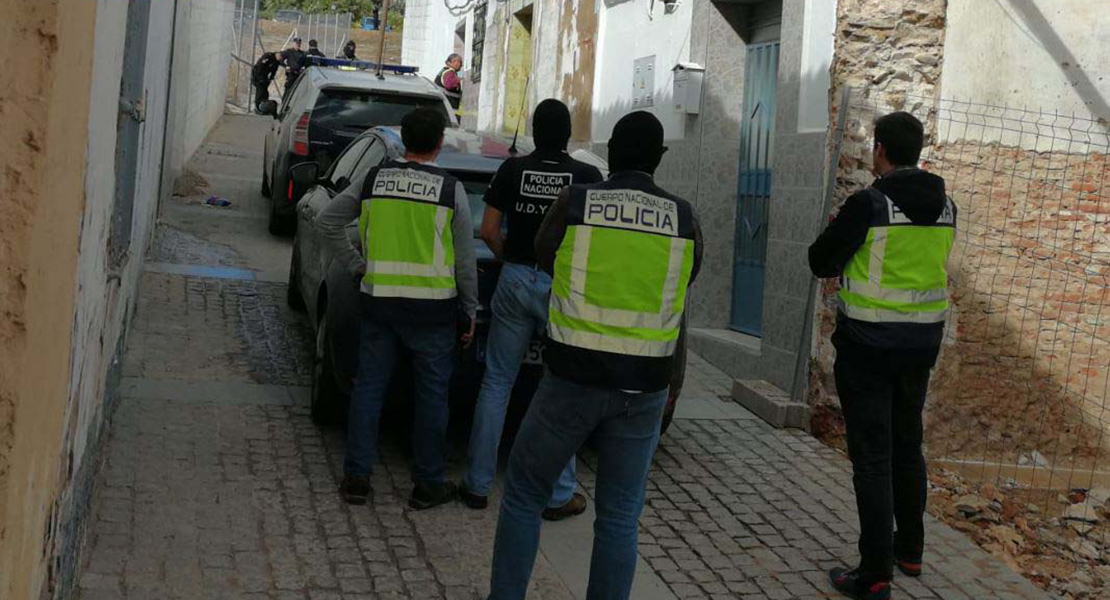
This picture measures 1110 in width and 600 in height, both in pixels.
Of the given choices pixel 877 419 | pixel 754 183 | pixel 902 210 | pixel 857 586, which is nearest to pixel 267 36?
pixel 754 183

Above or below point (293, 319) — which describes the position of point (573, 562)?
below

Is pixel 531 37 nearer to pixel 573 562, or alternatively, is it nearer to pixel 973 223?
pixel 973 223

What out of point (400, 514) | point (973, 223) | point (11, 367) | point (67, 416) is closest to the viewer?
point (11, 367)

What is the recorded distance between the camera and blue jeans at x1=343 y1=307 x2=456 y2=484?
579cm

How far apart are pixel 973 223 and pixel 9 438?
6746mm

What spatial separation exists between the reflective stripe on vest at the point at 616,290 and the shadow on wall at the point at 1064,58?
4.99 metres

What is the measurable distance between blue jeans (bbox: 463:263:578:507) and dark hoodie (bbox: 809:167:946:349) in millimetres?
1251

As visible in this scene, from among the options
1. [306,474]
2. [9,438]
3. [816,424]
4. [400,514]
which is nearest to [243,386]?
[306,474]

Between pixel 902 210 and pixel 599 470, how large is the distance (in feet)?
6.10

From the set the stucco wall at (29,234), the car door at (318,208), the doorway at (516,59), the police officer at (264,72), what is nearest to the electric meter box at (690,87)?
the car door at (318,208)

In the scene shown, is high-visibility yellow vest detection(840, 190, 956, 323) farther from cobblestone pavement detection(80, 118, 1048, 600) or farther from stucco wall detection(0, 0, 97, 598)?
stucco wall detection(0, 0, 97, 598)

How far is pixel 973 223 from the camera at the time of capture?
324 inches

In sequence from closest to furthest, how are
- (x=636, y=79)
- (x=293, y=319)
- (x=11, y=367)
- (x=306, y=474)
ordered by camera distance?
(x=11, y=367) < (x=306, y=474) < (x=293, y=319) < (x=636, y=79)

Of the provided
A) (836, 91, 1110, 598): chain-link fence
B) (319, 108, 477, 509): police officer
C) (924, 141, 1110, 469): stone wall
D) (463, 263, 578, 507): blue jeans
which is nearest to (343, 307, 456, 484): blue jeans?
(319, 108, 477, 509): police officer
